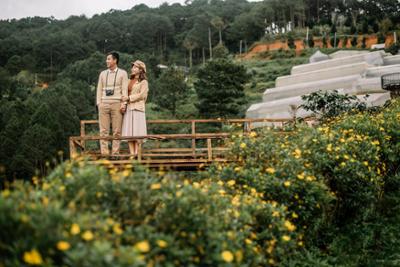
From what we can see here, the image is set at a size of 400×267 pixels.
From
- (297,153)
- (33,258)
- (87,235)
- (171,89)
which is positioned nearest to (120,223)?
(87,235)

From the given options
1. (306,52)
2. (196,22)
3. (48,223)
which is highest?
(196,22)

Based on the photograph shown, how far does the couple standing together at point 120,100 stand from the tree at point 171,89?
3636 cm

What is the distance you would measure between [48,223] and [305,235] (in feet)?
14.0

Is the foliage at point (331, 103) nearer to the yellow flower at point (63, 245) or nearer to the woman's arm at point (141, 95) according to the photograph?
the woman's arm at point (141, 95)

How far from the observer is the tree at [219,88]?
39.2 metres

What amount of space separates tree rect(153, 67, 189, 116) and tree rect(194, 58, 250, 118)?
4.73 m

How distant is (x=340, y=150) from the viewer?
6.77 metres

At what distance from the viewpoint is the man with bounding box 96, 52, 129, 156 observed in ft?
28.6

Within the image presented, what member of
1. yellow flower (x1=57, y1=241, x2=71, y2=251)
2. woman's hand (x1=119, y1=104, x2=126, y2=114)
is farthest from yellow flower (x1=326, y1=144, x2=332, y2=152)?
yellow flower (x1=57, y1=241, x2=71, y2=251)

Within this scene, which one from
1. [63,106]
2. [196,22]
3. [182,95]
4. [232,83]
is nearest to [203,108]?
[232,83]

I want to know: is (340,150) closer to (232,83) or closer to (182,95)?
(232,83)

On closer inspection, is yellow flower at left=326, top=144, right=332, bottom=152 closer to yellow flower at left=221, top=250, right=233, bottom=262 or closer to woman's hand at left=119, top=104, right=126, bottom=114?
yellow flower at left=221, top=250, right=233, bottom=262

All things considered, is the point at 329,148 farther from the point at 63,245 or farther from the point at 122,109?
the point at 63,245

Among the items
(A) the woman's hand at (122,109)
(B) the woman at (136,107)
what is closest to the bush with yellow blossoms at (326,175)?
(B) the woman at (136,107)
